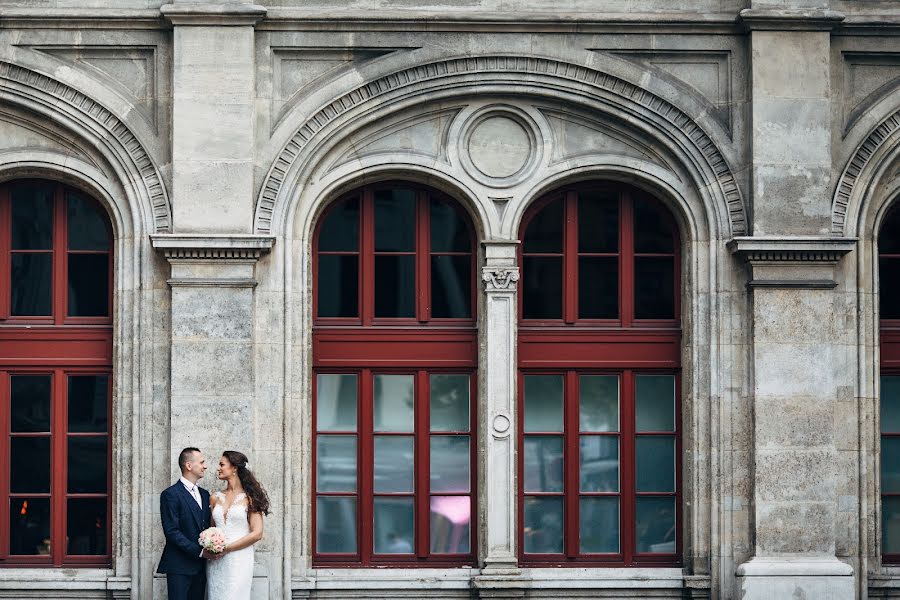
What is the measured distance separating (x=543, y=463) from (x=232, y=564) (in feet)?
11.2

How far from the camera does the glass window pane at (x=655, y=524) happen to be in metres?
14.4

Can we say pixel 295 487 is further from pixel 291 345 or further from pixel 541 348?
pixel 541 348

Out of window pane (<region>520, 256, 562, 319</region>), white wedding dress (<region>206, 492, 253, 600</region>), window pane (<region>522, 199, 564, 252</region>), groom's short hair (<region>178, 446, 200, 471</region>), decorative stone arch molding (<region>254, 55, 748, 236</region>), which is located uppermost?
decorative stone arch molding (<region>254, 55, 748, 236</region>)

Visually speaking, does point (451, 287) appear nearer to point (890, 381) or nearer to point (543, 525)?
point (543, 525)

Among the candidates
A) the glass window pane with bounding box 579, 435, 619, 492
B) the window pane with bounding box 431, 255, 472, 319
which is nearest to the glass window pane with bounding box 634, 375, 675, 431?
the glass window pane with bounding box 579, 435, 619, 492

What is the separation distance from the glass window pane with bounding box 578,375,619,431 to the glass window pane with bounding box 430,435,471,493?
125cm

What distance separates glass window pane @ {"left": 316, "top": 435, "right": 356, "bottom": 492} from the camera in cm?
1434

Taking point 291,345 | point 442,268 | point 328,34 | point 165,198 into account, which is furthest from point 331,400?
point 328,34

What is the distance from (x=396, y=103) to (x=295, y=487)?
13.0ft

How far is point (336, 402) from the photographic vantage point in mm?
14406

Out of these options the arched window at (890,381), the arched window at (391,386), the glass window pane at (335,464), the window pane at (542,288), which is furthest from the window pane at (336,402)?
the arched window at (890,381)

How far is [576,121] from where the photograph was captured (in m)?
14.3

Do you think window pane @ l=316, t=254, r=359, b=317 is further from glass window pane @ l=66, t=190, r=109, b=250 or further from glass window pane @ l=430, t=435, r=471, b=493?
glass window pane @ l=66, t=190, r=109, b=250

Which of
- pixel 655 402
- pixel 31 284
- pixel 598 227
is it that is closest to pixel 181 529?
pixel 31 284
